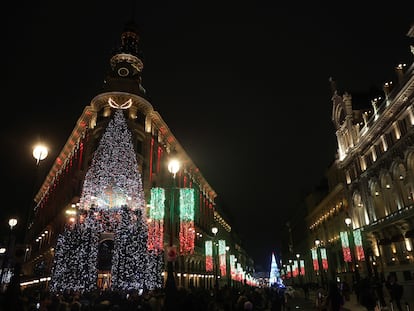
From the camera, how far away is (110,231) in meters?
35.4

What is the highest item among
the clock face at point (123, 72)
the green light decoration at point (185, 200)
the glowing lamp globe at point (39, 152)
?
the clock face at point (123, 72)

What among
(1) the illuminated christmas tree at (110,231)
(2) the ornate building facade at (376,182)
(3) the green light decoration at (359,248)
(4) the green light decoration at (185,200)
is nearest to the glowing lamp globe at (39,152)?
(4) the green light decoration at (185,200)

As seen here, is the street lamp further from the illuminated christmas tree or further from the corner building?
the illuminated christmas tree

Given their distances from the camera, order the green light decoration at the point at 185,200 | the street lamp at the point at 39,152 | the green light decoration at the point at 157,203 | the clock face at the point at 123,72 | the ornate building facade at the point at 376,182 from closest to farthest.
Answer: the street lamp at the point at 39,152
the green light decoration at the point at 185,200
the green light decoration at the point at 157,203
the ornate building facade at the point at 376,182
the clock face at the point at 123,72

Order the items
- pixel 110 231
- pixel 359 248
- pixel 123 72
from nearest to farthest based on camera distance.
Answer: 1. pixel 110 231
2. pixel 359 248
3. pixel 123 72

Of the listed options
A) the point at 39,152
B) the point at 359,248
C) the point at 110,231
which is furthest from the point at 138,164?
the point at 359,248

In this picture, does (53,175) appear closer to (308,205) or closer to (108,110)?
(108,110)

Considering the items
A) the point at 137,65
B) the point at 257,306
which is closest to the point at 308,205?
the point at 137,65

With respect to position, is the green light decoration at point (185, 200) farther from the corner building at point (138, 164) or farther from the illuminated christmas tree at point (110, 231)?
the illuminated christmas tree at point (110, 231)

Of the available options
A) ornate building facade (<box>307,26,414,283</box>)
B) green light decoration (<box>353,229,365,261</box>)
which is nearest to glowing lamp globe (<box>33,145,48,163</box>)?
ornate building facade (<box>307,26,414,283</box>)

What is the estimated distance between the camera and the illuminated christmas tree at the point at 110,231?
106ft

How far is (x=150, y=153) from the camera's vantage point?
42.8 metres

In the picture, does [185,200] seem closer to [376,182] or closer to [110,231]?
[110,231]

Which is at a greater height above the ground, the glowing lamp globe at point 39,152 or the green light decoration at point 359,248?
the glowing lamp globe at point 39,152
